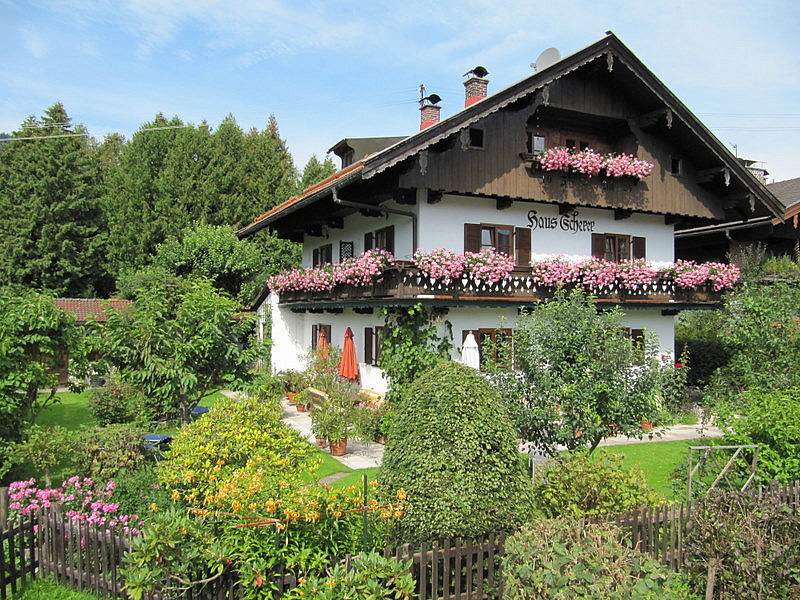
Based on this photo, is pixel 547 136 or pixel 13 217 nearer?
pixel 547 136

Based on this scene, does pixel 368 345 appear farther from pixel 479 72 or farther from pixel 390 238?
pixel 479 72

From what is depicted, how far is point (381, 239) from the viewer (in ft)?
62.2

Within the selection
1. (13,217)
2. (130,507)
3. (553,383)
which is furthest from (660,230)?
(13,217)

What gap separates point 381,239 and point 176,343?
378 inches

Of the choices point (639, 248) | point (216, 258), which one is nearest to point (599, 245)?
point (639, 248)

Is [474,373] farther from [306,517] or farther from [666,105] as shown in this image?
[666,105]

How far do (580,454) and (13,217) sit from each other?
40.3 metres

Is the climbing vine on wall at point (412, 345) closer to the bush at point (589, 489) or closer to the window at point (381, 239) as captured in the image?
the window at point (381, 239)

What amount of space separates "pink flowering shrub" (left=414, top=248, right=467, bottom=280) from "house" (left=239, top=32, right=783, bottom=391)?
0.51 feet

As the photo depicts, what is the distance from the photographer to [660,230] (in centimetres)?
2092

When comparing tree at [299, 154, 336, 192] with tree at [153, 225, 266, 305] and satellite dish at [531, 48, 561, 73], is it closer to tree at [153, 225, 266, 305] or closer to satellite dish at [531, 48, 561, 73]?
tree at [153, 225, 266, 305]

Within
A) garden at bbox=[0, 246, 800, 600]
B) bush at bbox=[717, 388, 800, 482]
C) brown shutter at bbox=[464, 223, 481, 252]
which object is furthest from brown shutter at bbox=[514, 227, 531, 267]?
bush at bbox=[717, 388, 800, 482]

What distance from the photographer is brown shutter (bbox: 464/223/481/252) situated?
17.2m

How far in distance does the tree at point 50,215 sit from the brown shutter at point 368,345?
87.0 feet
